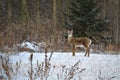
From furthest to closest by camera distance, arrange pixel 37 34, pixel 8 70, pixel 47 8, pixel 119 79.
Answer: pixel 47 8 → pixel 37 34 → pixel 119 79 → pixel 8 70

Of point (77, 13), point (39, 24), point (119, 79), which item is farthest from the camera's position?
point (39, 24)

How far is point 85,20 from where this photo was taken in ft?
60.3

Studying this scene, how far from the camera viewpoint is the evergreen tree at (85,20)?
18.3 metres

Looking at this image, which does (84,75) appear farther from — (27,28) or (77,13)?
(27,28)

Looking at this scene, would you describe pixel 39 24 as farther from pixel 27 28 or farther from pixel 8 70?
pixel 8 70

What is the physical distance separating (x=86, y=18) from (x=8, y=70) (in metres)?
14.0

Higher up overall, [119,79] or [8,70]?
[8,70]

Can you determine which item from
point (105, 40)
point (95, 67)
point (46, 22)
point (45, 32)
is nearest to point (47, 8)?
point (46, 22)

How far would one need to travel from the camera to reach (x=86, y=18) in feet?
60.4

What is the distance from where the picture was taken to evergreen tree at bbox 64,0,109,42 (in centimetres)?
1830

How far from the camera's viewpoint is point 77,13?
18.4 m

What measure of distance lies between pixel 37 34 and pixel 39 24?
1.54m

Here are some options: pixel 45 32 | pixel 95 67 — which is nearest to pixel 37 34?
pixel 45 32

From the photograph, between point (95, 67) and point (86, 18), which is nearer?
point (95, 67)
